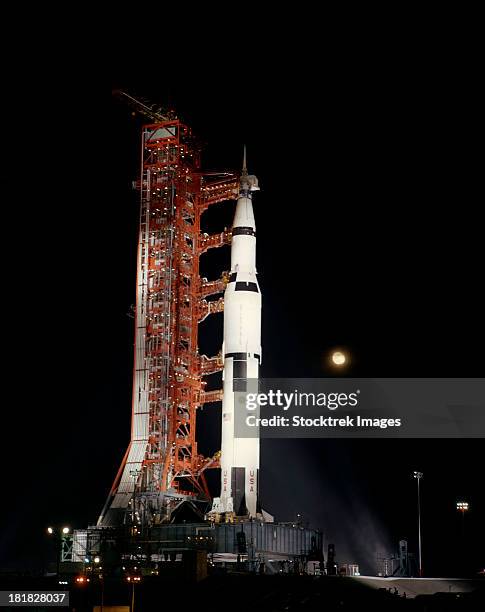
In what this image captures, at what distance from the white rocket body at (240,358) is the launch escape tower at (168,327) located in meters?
3.16

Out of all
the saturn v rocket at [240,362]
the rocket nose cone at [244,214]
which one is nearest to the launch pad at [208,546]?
the saturn v rocket at [240,362]

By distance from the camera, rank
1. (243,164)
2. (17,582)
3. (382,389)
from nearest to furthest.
Answer: (17,582) → (382,389) → (243,164)

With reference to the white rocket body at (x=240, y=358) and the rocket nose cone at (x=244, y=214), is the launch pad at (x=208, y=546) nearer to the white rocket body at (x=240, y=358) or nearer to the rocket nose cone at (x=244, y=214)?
the white rocket body at (x=240, y=358)

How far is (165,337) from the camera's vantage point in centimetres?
7431

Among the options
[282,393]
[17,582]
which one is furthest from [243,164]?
[17,582]

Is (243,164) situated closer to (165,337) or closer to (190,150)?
(190,150)

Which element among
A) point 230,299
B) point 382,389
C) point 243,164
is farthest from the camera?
point 243,164

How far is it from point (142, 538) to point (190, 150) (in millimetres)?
28402

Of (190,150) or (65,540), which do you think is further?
(190,150)

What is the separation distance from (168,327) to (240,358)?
24.0 feet

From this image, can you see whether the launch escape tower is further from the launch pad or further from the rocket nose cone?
the rocket nose cone

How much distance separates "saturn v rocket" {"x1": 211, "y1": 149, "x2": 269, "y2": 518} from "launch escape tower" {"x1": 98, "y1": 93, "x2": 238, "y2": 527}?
3.24 metres

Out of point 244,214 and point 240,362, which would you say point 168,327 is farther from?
point 244,214

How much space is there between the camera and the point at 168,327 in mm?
74438
